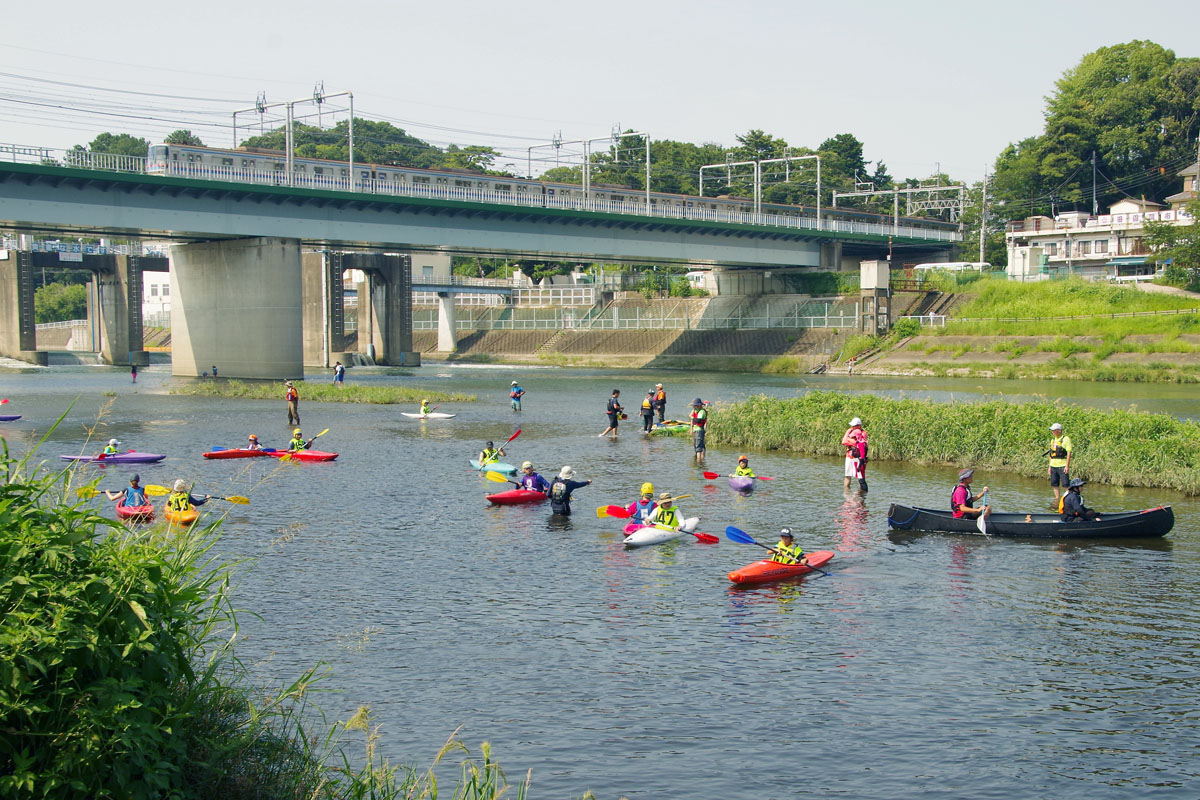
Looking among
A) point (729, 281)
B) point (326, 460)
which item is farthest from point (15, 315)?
point (326, 460)

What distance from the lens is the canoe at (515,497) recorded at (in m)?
28.3

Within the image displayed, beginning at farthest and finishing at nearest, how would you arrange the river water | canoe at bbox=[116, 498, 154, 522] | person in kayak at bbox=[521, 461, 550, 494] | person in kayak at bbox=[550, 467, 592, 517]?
person in kayak at bbox=[521, 461, 550, 494]
person in kayak at bbox=[550, 467, 592, 517]
canoe at bbox=[116, 498, 154, 522]
the river water

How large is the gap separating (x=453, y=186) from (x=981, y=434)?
7661 cm

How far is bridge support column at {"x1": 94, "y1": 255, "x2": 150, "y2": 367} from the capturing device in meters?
107

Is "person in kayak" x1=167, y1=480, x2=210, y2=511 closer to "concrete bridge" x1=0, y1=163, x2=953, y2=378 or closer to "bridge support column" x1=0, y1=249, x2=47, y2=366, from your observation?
"concrete bridge" x1=0, y1=163, x2=953, y2=378

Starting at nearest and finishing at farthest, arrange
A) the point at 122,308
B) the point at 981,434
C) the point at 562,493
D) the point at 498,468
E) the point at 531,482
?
the point at 562,493
the point at 531,482
the point at 498,468
the point at 981,434
the point at 122,308

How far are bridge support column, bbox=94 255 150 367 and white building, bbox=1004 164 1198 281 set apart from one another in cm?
8641

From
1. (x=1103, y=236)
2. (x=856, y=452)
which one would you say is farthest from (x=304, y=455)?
(x=1103, y=236)

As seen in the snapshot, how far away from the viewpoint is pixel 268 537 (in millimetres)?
23750

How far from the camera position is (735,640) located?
1675cm

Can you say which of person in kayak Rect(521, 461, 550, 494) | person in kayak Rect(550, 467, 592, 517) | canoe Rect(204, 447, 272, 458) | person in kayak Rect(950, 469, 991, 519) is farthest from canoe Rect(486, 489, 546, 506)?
canoe Rect(204, 447, 272, 458)

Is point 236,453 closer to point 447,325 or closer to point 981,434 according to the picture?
point 981,434

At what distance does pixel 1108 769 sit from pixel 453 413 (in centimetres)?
4288

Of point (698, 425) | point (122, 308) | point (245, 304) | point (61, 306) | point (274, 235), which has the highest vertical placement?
point (274, 235)
